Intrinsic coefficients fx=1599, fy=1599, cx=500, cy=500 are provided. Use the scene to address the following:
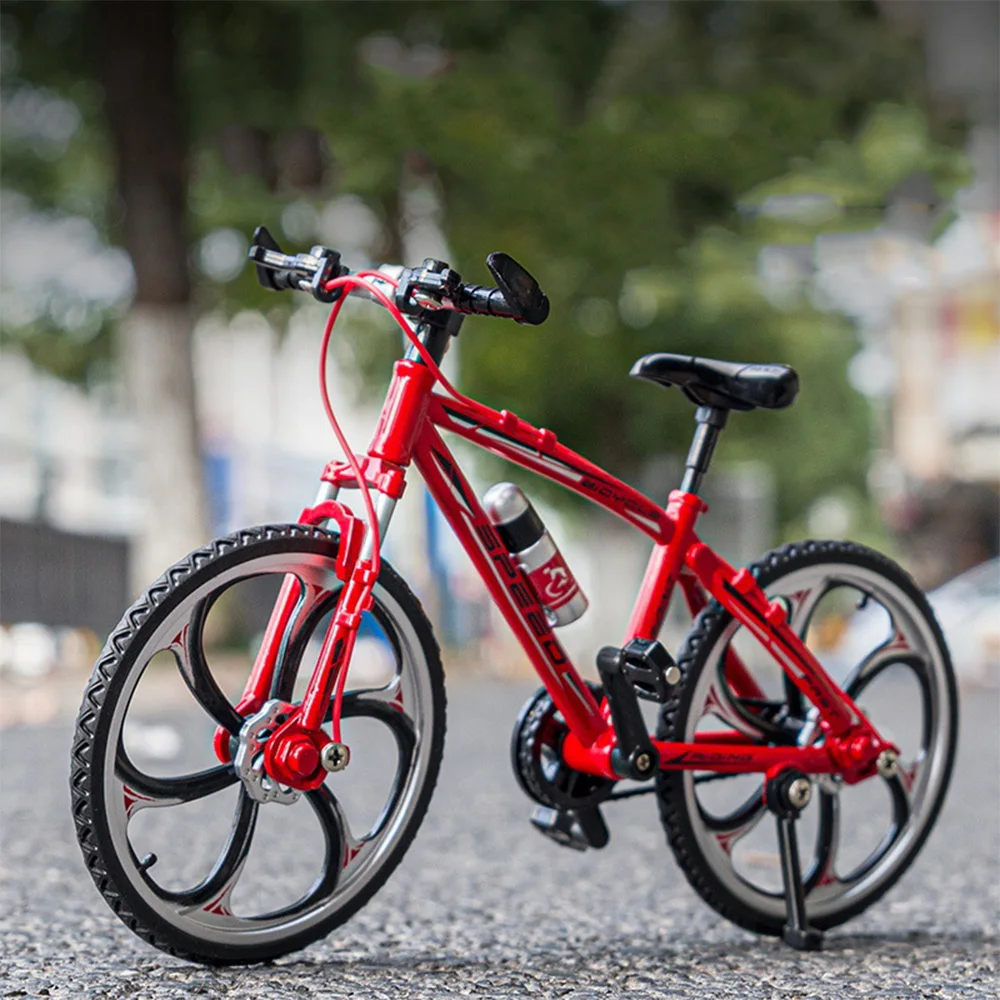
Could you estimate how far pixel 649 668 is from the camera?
2.79 metres

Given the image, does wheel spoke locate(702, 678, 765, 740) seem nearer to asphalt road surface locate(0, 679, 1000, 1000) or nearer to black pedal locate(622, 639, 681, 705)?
black pedal locate(622, 639, 681, 705)

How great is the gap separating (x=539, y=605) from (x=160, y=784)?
0.72 meters

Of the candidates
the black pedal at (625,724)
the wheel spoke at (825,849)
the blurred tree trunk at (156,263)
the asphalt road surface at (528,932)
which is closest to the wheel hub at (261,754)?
the asphalt road surface at (528,932)

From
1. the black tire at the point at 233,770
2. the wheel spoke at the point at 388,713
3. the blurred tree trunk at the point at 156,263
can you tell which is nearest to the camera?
the black tire at the point at 233,770

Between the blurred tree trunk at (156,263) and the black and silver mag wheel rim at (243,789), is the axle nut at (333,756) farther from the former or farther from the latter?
the blurred tree trunk at (156,263)

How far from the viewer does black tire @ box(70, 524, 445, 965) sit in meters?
2.38

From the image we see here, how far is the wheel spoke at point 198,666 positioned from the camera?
245 cm

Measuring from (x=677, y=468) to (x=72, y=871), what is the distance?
12.0 m

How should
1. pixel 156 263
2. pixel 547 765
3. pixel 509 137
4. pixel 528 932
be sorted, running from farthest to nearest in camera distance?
pixel 509 137 → pixel 156 263 → pixel 528 932 → pixel 547 765

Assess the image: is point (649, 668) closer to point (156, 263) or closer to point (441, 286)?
point (441, 286)

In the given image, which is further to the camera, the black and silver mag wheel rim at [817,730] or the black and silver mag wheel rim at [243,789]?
the black and silver mag wheel rim at [817,730]

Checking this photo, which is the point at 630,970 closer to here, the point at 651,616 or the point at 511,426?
the point at 651,616

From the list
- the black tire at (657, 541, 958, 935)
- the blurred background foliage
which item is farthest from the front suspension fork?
the blurred background foliage

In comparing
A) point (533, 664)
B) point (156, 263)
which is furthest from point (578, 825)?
point (156, 263)
